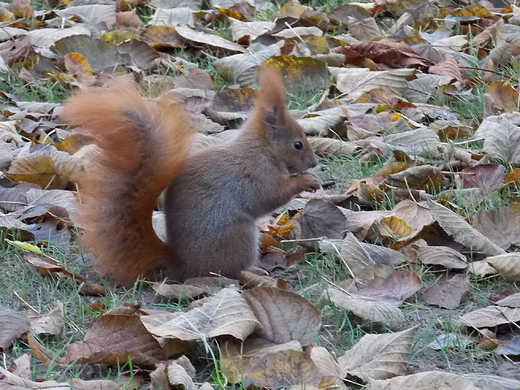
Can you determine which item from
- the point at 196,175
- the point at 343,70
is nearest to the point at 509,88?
the point at 343,70

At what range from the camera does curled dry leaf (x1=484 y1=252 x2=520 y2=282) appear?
6.15ft

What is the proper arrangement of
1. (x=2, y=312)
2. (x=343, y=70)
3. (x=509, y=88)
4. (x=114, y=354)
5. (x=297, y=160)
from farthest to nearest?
(x=343, y=70)
(x=509, y=88)
(x=297, y=160)
(x=2, y=312)
(x=114, y=354)

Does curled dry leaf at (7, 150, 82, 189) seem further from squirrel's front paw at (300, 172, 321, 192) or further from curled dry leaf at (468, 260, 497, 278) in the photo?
curled dry leaf at (468, 260, 497, 278)

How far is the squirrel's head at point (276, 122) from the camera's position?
218cm

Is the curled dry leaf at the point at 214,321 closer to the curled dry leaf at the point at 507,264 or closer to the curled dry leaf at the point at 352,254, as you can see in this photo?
the curled dry leaf at the point at 352,254

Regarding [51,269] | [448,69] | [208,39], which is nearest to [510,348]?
[51,269]

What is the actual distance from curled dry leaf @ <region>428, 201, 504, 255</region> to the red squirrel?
32 cm

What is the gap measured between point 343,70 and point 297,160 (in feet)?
3.20

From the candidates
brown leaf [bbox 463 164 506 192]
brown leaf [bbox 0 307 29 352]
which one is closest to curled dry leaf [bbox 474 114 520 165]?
brown leaf [bbox 463 164 506 192]

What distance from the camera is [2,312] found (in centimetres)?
171

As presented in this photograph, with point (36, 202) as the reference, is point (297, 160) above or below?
above

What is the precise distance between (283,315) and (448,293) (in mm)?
397

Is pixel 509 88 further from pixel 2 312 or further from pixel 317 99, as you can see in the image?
pixel 2 312

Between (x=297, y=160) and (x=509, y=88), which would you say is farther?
(x=509, y=88)
